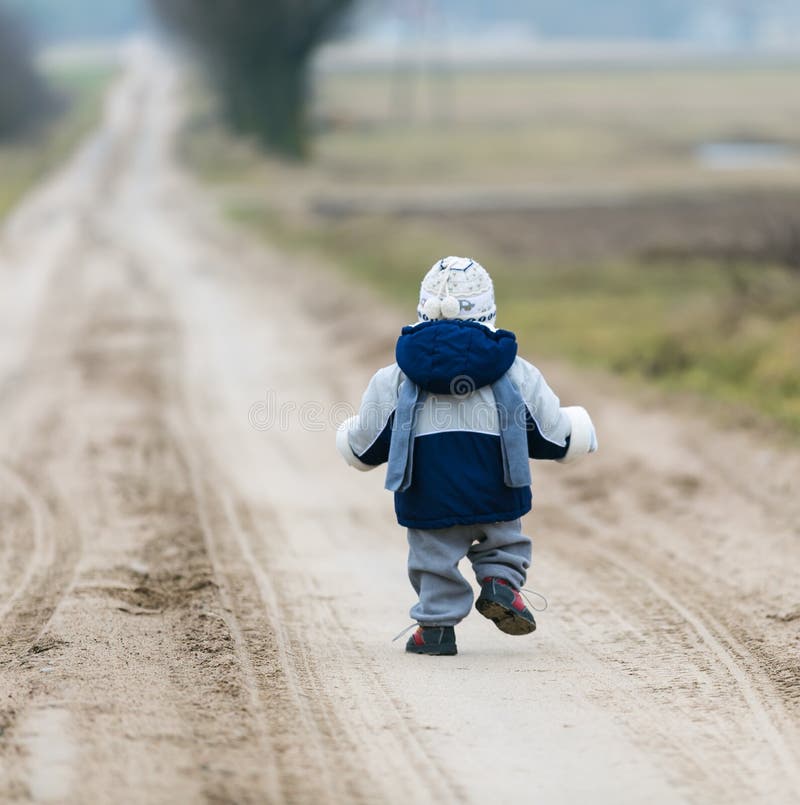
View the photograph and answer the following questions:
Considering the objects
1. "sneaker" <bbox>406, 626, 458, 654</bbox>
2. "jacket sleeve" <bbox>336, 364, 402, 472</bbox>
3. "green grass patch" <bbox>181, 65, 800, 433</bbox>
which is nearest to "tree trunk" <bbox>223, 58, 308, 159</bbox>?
"green grass patch" <bbox>181, 65, 800, 433</bbox>

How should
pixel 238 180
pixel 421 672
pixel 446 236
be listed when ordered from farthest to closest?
pixel 238 180, pixel 446 236, pixel 421 672

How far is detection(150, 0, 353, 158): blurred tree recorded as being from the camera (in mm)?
47594

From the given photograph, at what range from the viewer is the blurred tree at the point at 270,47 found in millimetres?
47594

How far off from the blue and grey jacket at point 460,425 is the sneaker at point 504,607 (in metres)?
0.25

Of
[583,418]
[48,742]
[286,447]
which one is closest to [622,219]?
[286,447]

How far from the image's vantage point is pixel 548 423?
5230 millimetres

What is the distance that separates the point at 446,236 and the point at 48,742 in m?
21.6

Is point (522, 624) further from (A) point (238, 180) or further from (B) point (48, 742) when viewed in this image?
(A) point (238, 180)

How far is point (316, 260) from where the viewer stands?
22.5 metres

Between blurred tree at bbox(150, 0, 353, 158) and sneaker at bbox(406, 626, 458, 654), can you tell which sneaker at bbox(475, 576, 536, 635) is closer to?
sneaker at bbox(406, 626, 458, 654)

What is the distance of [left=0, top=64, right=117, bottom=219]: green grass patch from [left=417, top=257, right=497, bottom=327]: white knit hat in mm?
29877

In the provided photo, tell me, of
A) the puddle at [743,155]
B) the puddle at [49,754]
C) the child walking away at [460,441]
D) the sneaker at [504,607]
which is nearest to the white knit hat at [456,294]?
the child walking away at [460,441]

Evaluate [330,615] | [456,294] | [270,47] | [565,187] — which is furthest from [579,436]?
[270,47]

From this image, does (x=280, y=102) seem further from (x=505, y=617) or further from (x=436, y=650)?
(x=505, y=617)
